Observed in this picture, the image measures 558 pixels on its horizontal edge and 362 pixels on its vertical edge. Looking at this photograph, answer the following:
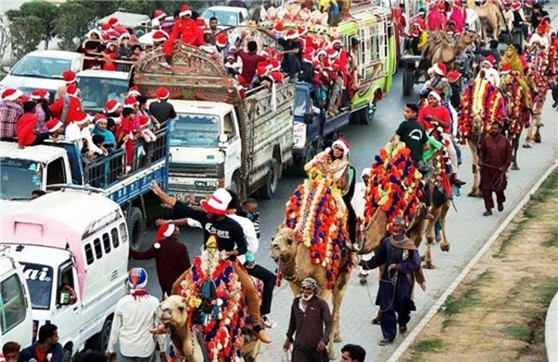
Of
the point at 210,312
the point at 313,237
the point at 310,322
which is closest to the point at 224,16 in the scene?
the point at 313,237

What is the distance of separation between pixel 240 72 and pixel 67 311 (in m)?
11.6

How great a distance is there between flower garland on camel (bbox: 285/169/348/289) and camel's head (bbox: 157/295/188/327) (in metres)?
3.31

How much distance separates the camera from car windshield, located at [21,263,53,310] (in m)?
19.1

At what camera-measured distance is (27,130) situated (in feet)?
77.0

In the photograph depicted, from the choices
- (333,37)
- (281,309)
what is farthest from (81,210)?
(333,37)

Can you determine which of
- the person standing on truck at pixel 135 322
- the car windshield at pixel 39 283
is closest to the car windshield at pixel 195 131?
the car windshield at pixel 39 283

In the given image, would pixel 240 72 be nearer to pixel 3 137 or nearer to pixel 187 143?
pixel 187 143

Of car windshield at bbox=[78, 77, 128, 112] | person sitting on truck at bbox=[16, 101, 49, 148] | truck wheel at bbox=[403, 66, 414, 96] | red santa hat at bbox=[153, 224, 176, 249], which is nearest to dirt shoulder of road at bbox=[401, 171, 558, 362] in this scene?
red santa hat at bbox=[153, 224, 176, 249]

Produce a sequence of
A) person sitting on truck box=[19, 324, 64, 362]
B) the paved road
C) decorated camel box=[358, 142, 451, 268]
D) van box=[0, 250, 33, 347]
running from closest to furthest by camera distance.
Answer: person sitting on truck box=[19, 324, 64, 362], van box=[0, 250, 33, 347], decorated camel box=[358, 142, 451, 268], the paved road

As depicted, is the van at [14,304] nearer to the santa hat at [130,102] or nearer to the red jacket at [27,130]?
the red jacket at [27,130]

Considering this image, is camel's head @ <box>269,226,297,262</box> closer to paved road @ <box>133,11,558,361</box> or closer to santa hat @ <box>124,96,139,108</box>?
paved road @ <box>133,11,558,361</box>

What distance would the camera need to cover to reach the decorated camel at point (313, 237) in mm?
18984

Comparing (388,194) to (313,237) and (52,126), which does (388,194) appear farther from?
(52,126)

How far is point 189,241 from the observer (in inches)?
1055
